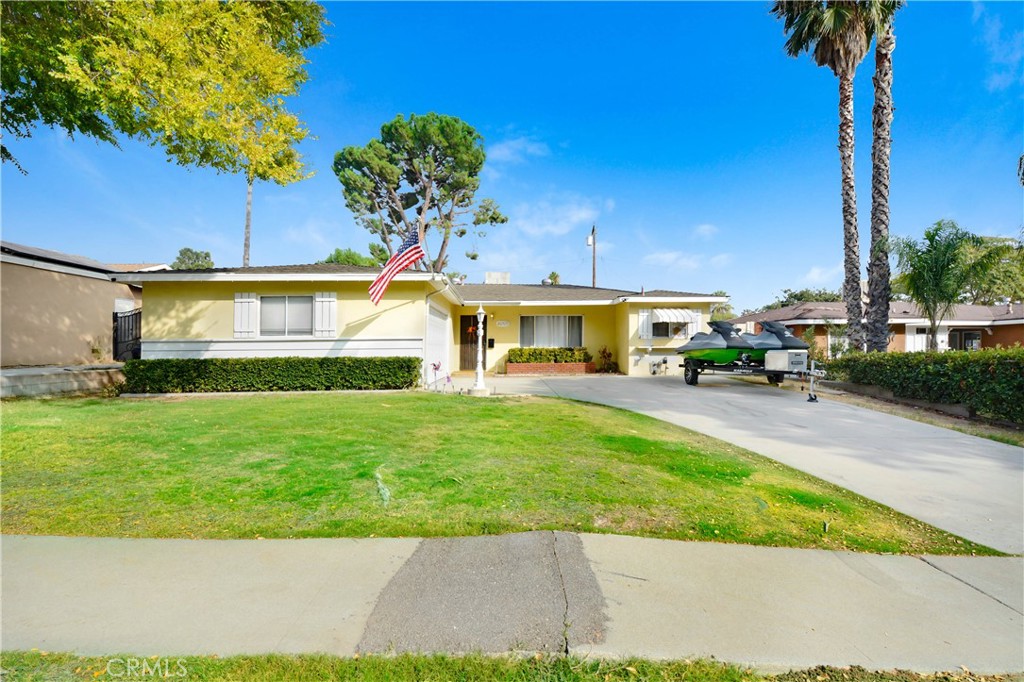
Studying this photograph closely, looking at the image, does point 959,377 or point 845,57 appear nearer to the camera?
point 959,377

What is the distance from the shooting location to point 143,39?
22.9 ft

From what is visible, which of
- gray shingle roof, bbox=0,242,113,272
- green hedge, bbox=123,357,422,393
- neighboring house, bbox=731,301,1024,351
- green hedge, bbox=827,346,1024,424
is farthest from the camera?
neighboring house, bbox=731,301,1024,351

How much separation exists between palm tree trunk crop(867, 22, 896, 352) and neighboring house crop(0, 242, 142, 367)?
2240 cm

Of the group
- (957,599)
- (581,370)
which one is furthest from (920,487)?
(581,370)

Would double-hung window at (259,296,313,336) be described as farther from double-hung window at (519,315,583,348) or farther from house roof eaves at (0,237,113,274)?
double-hung window at (519,315,583,348)

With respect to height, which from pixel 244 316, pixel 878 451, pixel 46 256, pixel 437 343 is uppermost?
pixel 46 256

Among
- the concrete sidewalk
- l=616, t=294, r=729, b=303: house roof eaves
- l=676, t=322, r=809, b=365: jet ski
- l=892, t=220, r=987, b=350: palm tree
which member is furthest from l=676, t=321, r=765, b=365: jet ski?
the concrete sidewalk

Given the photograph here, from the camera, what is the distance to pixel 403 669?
68.2 inches

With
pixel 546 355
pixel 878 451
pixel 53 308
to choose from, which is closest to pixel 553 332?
pixel 546 355

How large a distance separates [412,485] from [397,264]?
6.94 m

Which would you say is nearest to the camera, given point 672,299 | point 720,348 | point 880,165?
point 720,348

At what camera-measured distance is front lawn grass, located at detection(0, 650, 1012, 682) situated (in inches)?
67.1

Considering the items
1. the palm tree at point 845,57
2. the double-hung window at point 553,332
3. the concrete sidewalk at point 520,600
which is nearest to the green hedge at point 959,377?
the palm tree at point 845,57

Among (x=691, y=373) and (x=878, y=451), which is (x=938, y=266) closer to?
(x=691, y=373)
